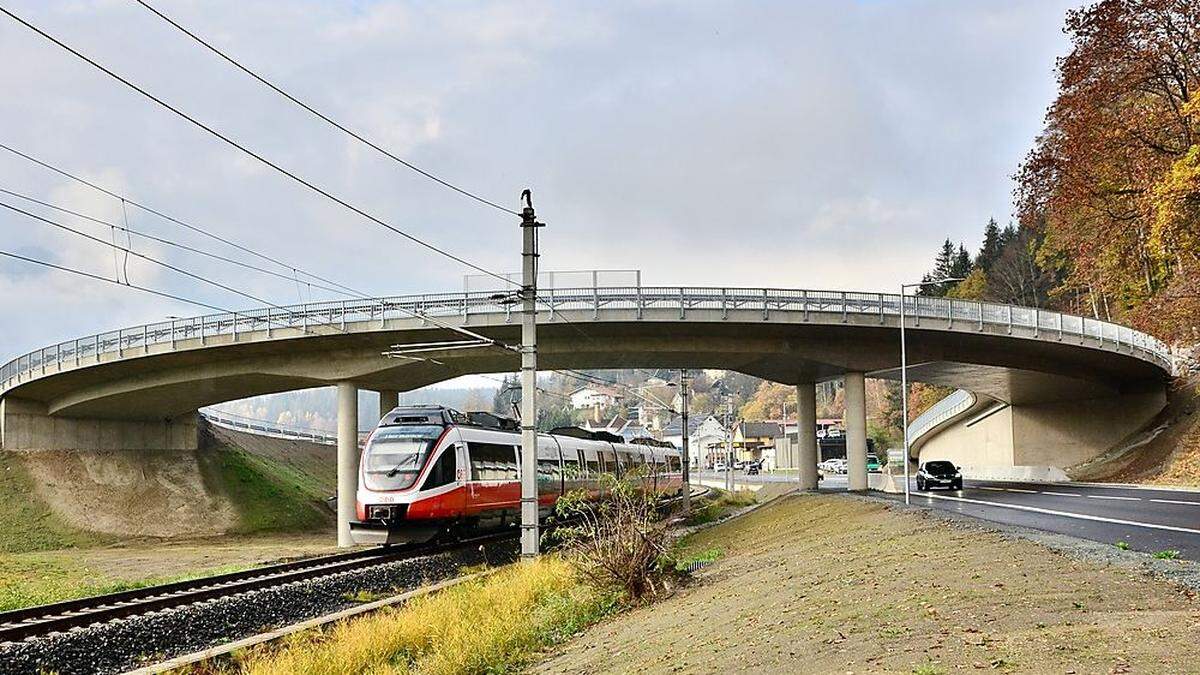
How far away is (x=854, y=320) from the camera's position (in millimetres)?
40594

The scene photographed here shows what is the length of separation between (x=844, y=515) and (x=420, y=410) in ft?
39.5

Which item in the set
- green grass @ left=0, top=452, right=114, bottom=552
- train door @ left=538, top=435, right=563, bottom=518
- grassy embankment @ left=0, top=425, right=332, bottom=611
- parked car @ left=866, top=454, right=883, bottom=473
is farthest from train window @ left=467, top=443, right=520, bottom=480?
parked car @ left=866, top=454, right=883, bottom=473

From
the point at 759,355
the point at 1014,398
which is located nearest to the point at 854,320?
the point at 759,355

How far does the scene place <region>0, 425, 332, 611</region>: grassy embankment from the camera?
25984mm

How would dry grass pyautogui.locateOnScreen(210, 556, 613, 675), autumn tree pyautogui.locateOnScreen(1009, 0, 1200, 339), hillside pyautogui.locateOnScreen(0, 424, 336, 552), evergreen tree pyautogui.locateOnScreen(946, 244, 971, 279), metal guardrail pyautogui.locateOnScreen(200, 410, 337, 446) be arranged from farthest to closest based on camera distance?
evergreen tree pyautogui.locateOnScreen(946, 244, 971, 279)
metal guardrail pyautogui.locateOnScreen(200, 410, 337, 446)
hillside pyautogui.locateOnScreen(0, 424, 336, 552)
autumn tree pyautogui.locateOnScreen(1009, 0, 1200, 339)
dry grass pyautogui.locateOnScreen(210, 556, 613, 675)

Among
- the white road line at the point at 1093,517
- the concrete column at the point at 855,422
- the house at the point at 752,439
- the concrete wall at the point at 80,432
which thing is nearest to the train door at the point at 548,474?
the white road line at the point at 1093,517

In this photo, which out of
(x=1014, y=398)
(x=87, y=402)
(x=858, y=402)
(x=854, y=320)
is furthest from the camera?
(x=1014, y=398)

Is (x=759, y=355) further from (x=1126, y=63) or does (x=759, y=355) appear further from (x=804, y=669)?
(x=804, y=669)

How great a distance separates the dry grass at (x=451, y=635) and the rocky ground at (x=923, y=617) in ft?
2.60

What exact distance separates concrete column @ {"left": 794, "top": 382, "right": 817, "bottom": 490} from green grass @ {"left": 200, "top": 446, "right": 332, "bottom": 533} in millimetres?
23603

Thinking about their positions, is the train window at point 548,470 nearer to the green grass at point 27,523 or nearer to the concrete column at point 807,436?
the concrete column at point 807,436

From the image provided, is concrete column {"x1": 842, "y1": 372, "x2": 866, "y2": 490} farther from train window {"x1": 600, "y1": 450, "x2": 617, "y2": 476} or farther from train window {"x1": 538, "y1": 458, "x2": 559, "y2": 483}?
train window {"x1": 538, "y1": 458, "x2": 559, "y2": 483}

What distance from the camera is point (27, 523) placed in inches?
1799

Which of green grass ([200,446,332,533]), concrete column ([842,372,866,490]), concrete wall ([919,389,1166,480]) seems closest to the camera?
concrete column ([842,372,866,490])
